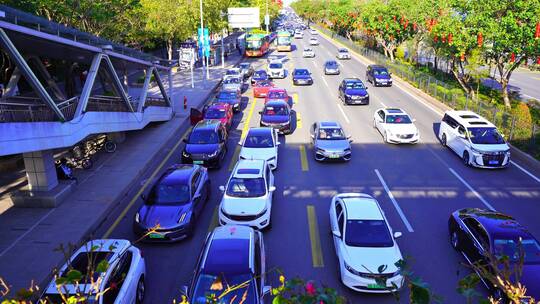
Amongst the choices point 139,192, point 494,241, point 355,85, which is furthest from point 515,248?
point 355,85

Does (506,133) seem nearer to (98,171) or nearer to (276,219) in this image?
(276,219)

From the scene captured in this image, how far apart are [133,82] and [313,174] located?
32.5m

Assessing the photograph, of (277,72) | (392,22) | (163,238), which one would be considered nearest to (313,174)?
(163,238)

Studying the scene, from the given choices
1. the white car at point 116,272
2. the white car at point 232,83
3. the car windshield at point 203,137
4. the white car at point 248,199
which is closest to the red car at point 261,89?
the white car at point 232,83

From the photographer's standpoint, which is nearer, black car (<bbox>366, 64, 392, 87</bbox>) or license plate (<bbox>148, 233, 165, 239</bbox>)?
license plate (<bbox>148, 233, 165, 239</bbox>)

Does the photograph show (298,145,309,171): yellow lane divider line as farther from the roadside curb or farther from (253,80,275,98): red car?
(253,80,275,98): red car

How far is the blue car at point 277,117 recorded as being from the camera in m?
24.0

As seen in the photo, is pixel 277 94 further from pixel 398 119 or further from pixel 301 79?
pixel 398 119

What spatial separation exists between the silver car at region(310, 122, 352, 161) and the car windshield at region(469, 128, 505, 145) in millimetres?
5540

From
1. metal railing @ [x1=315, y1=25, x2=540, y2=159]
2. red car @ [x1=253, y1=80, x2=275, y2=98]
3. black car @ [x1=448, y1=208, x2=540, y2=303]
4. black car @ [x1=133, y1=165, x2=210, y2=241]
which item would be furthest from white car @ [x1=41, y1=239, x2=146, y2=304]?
red car @ [x1=253, y1=80, x2=275, y2=98]

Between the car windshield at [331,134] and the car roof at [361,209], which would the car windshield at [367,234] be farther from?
the car windshield at [331,134]

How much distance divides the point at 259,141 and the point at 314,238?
6.99 meters

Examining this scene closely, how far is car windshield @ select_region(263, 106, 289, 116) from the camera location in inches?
982

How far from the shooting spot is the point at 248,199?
46.0ft
